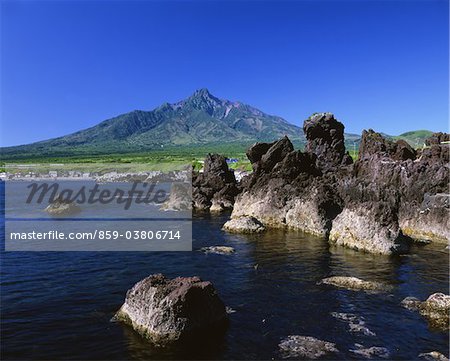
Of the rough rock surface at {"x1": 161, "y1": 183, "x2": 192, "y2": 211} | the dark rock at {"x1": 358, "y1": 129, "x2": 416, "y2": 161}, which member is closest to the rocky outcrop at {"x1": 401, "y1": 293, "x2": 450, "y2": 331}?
the dark rock at {"x1": 358, "y1": 129, "x2": 416, "y2": 161}

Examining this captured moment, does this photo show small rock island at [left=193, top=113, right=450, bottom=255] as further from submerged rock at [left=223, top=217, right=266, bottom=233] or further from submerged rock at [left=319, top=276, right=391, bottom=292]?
submerged rock at [left=319, top=276, right=391, bottom=292]

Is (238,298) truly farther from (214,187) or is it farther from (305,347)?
(214,187)

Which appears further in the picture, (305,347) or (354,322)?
(354,322)

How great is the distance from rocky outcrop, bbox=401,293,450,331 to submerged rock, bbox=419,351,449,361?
416cm

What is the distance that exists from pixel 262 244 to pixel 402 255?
59.3 ft

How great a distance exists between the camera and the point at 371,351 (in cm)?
2441

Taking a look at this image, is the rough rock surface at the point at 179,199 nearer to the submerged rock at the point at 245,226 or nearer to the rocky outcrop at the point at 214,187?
the rocky outcrop at the point at 214,187

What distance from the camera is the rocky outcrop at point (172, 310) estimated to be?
2528 centimetres

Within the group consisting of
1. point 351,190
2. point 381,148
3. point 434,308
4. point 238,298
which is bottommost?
point 238,298

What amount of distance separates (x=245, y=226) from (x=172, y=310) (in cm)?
4051

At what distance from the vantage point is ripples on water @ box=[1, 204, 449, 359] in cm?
2486

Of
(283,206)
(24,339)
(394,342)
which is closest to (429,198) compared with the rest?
(283,206)

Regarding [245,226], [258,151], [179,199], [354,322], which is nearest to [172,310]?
[354,322]

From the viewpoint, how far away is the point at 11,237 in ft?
208
